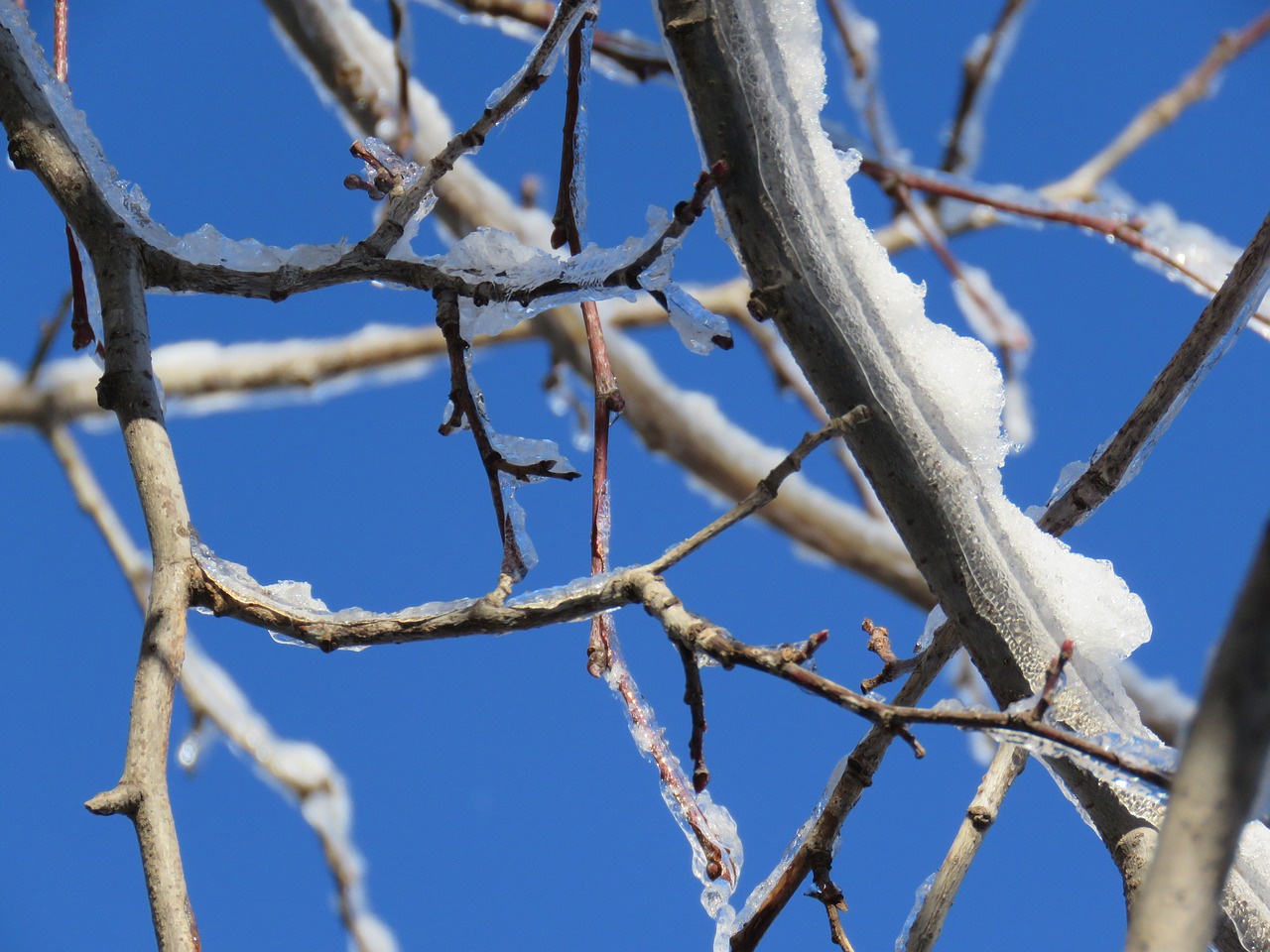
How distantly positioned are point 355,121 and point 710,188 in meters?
1.82

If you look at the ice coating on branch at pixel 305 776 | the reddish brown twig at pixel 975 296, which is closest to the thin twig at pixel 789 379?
the reddish brown twig at pixel 975 296

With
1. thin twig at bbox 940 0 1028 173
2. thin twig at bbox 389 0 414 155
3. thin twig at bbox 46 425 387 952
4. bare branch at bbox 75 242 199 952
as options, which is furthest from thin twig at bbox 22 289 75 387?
thin twig at bbox 940 0 1028 173

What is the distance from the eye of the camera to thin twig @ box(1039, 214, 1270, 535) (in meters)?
0.72

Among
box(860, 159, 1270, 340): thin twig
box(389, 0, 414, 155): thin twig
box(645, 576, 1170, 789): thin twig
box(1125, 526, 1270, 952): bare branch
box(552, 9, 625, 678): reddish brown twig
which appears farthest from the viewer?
box(389, 0, 414, 155): thin twig

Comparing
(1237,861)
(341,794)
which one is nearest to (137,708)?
(1237,861)

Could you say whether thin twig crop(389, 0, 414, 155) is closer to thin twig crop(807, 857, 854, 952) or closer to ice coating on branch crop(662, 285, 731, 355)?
ice coating on branch crop(662, 285, 731, 355)

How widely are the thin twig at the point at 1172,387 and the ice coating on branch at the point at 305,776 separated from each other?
1648 mm

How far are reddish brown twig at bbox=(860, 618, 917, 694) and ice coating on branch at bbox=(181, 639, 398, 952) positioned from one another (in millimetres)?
1512

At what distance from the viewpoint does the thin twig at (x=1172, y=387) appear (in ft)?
2.38

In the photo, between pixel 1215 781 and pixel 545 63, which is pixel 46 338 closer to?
pixel 545 63

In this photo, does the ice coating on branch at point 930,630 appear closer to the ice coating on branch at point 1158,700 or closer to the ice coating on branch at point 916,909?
the ice coating on branch at point 916,909

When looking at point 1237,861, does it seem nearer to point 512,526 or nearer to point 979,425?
point 979,425

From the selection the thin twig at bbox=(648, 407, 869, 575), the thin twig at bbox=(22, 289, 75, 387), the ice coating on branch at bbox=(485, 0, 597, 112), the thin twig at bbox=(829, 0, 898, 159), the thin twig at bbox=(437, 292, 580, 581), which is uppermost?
the thin twig at bbox=(829, 0, 898, 159)

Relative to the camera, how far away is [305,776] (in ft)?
7.07
